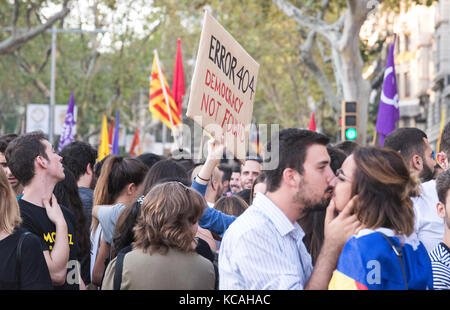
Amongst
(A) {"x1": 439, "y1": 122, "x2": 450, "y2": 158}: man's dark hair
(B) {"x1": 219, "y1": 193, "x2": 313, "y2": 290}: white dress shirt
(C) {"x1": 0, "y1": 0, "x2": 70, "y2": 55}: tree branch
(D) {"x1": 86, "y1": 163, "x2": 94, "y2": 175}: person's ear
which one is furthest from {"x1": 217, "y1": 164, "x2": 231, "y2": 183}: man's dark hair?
(C) {"x1": 0, "y1": 0, "x2": 70, "y2": 55}: tree branch

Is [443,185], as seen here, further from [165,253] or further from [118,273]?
[118,273]

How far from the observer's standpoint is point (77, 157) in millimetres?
6492

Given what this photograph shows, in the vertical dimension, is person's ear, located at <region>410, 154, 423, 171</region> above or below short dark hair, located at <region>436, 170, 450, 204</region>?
above

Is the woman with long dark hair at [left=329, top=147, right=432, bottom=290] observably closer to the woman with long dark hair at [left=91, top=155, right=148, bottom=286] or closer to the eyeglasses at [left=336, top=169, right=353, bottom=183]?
the eyeglasses at [left=336, top=169, right=353, bottom=183]

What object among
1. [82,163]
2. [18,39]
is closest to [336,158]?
[82,163]

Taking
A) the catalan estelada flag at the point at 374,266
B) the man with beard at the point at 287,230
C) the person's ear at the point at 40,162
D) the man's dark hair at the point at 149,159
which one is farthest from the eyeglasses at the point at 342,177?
the man's dark hair at the point at 149,159

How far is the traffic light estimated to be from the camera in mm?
14953

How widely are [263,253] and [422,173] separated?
313 cm

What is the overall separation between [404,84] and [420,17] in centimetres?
721

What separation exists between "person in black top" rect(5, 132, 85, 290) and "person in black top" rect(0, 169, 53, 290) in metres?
0.56

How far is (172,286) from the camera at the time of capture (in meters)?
4.11

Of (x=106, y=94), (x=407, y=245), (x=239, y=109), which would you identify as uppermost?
(x=106, y=94)

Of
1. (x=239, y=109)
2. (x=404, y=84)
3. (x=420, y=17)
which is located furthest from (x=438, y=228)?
(x=404, y=84)

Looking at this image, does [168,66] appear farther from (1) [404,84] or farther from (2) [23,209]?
(2) [23,209]
